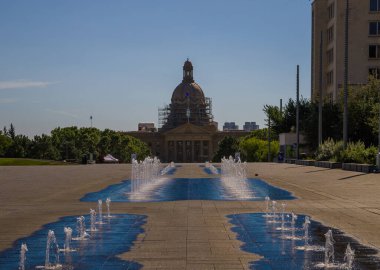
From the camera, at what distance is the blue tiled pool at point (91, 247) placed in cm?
847

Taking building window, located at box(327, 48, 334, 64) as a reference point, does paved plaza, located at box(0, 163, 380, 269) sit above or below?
below

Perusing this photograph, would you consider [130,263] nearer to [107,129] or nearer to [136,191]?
[136,191]

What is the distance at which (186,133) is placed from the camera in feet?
598

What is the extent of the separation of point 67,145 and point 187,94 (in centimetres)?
8396

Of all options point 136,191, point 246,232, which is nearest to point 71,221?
point 246,232

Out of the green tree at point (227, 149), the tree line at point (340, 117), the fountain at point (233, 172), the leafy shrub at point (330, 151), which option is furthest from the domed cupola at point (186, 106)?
the fountain at point (233, 172)

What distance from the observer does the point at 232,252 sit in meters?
9.36

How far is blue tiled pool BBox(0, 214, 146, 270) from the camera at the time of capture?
8469mm

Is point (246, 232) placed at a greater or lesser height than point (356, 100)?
lesser

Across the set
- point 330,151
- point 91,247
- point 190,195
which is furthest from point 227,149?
point 91,247

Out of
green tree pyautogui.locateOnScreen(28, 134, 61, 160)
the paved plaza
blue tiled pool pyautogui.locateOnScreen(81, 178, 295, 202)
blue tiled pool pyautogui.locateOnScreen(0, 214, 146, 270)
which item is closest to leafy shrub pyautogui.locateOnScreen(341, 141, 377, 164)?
the paved plaza

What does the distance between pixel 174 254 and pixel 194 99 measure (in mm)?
185877

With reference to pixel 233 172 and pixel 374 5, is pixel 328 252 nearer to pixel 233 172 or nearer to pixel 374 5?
pixel 233 172

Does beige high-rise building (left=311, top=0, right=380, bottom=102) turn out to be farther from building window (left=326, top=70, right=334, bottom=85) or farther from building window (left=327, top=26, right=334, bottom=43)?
building window (left=327, top=26, right=334, bottom=43)
